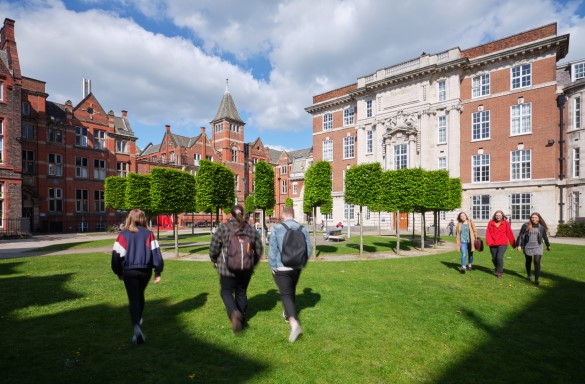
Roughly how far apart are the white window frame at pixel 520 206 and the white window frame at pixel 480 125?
665 centimetres

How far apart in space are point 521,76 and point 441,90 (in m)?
7.27

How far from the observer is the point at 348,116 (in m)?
44.3

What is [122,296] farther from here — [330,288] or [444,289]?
[444,289]

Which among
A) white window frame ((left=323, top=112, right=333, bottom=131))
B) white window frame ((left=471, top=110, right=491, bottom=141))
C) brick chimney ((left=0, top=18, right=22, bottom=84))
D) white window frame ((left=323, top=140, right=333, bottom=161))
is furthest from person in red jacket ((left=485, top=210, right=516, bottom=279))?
brick chimney ((left=0, top=18, right=22, bottom=84))

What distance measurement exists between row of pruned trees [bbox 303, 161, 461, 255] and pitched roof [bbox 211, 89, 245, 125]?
157ft

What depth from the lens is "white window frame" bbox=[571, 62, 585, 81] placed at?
28.3 metres

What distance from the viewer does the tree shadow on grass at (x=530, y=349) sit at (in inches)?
167

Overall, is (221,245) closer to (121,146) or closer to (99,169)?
(99,169)

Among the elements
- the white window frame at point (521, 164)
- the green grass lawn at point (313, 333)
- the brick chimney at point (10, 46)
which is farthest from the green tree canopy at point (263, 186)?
Answer: the brick chimney at point (10, 46)

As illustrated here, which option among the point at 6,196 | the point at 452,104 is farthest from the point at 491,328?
the point at 6,196

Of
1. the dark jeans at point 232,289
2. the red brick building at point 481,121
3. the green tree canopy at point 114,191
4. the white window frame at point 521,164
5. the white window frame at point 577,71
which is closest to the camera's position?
the dark jeans at point 232,289

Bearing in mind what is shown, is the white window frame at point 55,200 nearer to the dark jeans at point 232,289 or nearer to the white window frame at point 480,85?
the dark jeans at point 232,289

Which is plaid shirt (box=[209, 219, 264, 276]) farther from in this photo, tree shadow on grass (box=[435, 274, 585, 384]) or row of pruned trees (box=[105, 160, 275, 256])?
row of pruned trees (box=[105, 160, 275, 256])

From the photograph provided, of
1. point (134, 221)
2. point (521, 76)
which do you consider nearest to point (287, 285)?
point (134, 221)
